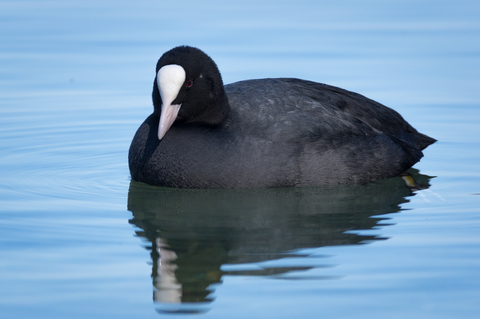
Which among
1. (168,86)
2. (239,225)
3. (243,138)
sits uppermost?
(168,86)

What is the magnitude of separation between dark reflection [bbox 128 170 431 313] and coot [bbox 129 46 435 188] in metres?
0.14

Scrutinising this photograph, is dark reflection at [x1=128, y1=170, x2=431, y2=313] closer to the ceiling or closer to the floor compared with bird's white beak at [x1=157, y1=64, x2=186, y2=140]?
closer to the floor

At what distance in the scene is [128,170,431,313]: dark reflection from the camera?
490 cm

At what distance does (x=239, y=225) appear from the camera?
5.91 m

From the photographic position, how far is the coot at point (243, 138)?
21.8ft

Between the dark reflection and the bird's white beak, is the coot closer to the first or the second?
the bird's white beak

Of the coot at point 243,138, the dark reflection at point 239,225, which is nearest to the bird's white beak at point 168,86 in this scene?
the coot at point 243,138

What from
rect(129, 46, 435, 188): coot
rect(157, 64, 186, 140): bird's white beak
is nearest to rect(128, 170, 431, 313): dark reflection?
rect(129, 46, 435, 188): coot

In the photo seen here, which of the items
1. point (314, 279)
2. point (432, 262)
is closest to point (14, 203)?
point (314, 279)

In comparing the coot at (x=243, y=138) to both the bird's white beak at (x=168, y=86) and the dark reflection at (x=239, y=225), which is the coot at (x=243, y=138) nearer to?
the bird's white beak at (x=168, y=86)

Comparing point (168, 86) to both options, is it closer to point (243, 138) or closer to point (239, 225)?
point (243, 138)

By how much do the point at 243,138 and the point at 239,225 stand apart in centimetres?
102

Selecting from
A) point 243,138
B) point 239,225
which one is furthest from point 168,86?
point 239,225

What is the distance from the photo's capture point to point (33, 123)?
9.24 m
